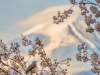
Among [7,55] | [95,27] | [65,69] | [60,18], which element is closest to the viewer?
[95,27]

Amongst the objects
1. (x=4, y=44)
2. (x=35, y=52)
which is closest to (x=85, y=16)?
(x=35, y=52)

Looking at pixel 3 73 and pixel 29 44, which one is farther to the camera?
pixel 29 44

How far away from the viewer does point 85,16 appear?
567 cm

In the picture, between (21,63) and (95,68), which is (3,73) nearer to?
(21,63)

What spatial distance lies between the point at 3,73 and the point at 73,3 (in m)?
2.18

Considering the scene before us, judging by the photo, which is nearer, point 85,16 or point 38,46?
point 85,16

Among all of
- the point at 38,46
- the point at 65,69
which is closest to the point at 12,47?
the point at 38,46

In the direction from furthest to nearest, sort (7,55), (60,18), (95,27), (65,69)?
(65,69), (7,55), (60,18), (95,27)

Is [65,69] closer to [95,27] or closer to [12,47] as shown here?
[12,47]

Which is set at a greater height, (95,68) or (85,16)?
(85,16)

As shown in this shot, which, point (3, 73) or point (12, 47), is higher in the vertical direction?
point (12, 47)

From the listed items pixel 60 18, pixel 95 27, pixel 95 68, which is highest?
pixel 60 18

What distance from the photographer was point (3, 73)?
5.91m

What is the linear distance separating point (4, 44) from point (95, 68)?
2403 mm
